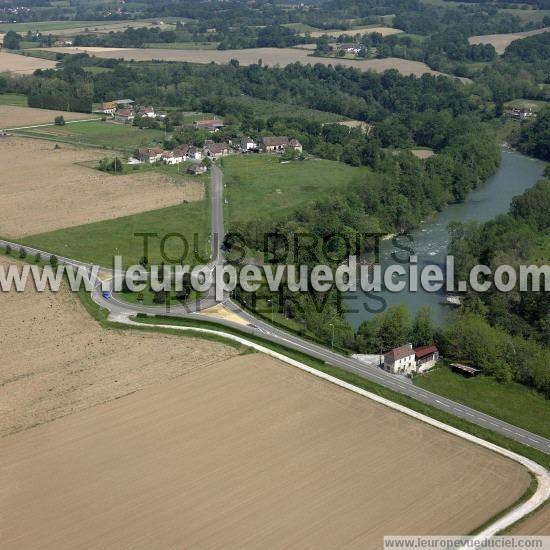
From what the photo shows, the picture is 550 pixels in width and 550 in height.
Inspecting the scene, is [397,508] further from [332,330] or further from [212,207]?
[212,207]

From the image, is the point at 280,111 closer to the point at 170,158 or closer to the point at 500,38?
the point at 170,158

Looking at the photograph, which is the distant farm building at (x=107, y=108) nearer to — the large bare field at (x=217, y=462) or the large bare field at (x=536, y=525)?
the large bare field at (x=217, y=462)

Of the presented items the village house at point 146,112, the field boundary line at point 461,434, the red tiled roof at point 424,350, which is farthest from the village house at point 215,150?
the red tiled roof at point 424,350

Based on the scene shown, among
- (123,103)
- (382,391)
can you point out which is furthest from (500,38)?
(382,391)

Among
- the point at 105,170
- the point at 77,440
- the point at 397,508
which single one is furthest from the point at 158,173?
the point at 397,508

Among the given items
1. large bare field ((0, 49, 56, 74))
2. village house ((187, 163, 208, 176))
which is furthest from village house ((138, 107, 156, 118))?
large bare field ((0, 49, 56, 74))

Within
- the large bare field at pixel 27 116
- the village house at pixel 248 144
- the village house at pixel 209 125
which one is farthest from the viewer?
the large bare field at pixel 27 116

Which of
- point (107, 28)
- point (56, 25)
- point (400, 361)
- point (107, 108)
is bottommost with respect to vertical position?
point (400, 361)
